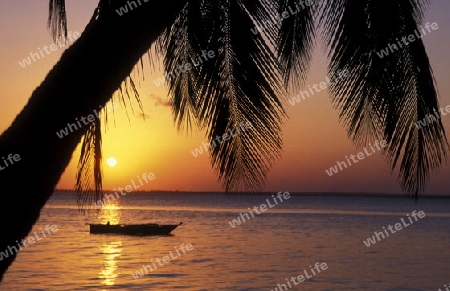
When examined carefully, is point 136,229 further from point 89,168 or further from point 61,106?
point 61,106

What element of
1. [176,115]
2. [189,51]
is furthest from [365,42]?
[176,115]

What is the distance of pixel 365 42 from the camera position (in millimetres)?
3105

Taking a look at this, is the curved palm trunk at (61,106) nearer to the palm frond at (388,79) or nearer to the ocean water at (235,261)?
the palm frond at (388,79)

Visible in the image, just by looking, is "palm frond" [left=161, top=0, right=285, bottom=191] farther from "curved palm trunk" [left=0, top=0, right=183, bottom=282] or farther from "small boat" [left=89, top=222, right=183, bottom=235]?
"small boat" [left=89, top=222, right=183, bottom=235]

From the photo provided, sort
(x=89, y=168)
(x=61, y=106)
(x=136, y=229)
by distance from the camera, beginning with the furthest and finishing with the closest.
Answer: (x=136, y=229) < (x=89, y=168) < (x=61, y=106)

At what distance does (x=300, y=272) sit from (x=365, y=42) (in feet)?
108

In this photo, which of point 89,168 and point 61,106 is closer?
point 61,106

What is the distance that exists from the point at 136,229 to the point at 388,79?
4843 cm

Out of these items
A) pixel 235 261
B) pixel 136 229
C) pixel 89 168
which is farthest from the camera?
pixel 136 229

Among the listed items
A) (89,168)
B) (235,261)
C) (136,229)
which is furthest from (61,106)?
(136,229)

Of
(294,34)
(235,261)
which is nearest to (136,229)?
(235,261)

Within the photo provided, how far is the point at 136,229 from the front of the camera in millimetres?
50656

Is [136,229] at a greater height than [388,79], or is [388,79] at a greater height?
[388,79]

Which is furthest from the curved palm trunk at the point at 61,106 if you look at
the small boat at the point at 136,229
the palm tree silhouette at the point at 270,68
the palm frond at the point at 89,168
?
the small boat at the point at 136,229
